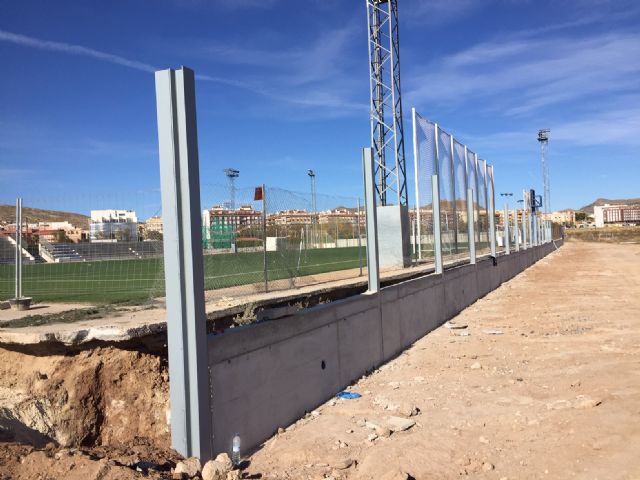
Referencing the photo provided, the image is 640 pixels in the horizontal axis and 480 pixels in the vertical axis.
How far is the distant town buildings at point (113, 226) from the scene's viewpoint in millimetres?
7910

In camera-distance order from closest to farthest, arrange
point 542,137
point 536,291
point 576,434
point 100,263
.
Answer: point 576,434, point 100,263, point 536,291, point 542,137

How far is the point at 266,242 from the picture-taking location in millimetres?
8820

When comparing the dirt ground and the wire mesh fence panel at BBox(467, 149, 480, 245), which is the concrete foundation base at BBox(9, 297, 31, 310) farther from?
the wire mesh fence panel at BBox(467, 149, 480, 245)

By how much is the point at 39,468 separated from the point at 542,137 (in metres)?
72.3

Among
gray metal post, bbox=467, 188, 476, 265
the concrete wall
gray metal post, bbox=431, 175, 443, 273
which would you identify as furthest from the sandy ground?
gray metal post, bbox=467, 188, 476, 265

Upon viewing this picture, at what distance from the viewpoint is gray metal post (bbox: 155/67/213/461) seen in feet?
13.1

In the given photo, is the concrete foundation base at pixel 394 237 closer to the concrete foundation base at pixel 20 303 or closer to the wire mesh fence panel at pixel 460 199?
the wire mesh fence panel at pixel 460 199

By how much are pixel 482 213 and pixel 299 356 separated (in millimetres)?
15880

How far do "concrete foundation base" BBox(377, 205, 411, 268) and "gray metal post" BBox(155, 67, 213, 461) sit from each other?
384 inches

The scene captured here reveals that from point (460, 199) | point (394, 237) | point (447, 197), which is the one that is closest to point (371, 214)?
point (394, 237)

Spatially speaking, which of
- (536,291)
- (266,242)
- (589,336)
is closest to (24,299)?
(266,242)

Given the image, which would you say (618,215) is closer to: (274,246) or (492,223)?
(492,223)

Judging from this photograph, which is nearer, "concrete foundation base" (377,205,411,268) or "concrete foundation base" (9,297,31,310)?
"concrete foundation base" (9,297,31,310)

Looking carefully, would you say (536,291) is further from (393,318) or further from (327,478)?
(327,478)
